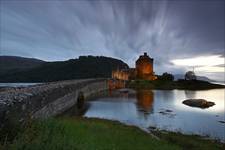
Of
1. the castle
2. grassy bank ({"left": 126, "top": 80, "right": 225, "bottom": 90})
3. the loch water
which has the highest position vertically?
the castle

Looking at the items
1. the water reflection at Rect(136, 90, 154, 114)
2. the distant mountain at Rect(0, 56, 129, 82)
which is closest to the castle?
the distant mountain at Rect(0, 56, 129, 82)

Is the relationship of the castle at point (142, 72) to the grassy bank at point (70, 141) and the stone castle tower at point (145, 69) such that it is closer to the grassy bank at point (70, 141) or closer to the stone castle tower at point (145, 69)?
the stone castle tower at point (145, 69)

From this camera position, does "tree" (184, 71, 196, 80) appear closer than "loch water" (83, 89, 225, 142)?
No

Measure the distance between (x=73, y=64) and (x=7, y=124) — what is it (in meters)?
175

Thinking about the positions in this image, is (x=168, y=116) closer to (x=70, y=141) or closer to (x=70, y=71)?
(x=70, y=141)

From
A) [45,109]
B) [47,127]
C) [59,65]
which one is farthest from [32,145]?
[59,65]

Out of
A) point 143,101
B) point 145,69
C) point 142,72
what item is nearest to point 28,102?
point 143,101

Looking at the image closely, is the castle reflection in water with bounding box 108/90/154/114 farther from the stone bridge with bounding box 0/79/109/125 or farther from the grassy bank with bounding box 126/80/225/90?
the grassy bank with bounding box 126/80/225/90

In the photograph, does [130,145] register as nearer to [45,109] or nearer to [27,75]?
[45,109]

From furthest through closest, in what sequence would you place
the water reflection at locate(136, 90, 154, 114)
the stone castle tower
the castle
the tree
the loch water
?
the tree, the stone castle tower, the castle, the water reflection at locate(136, 90, 154, 114), the loch water

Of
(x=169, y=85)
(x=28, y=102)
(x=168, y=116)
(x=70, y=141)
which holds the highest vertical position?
(x=28, y=102)

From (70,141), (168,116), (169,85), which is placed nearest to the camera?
(70,141)

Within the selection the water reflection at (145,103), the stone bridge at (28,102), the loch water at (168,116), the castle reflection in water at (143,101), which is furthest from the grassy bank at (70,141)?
the castle reflection in water at (143,101)

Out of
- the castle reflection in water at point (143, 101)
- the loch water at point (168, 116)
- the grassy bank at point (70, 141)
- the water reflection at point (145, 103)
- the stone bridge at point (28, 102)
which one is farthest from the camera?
the castle reflection in water at point (143, 101)
